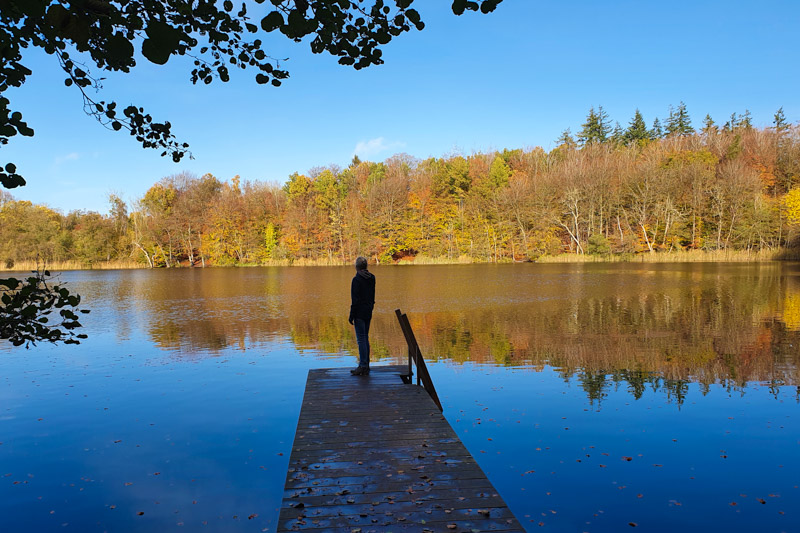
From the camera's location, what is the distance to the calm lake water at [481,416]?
5254 mm

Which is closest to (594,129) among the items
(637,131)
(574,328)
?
(637,131)

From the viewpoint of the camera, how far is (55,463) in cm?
650

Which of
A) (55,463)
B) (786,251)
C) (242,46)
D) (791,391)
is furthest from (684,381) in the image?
(786,251)

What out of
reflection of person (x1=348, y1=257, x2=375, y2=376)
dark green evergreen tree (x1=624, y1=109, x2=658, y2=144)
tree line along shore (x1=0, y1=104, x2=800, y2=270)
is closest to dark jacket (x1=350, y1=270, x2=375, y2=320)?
reflection of person (x1=348, y1=257, x2=375, y2=376)

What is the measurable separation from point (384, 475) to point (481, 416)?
3477 millimetres

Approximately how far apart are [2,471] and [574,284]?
2817 cm

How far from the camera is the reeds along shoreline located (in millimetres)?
48844

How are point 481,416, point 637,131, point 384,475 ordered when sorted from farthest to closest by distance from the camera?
point 637,131 < point 481,416 < point 384,475

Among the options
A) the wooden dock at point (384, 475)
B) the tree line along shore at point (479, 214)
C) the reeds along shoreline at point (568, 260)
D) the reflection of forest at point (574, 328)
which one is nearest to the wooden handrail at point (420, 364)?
the wooden dock at point (384, 475)

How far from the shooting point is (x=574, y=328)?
15750 mm

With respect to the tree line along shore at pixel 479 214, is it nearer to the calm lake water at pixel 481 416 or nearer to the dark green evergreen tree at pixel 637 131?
the dark green evergreen tree at pixel 637 131

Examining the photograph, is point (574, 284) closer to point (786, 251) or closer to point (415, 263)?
point (786, 251)

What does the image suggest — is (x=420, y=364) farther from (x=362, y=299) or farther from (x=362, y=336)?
(x=362, y=299)

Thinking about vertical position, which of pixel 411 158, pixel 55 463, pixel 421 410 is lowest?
pixel 55 463
